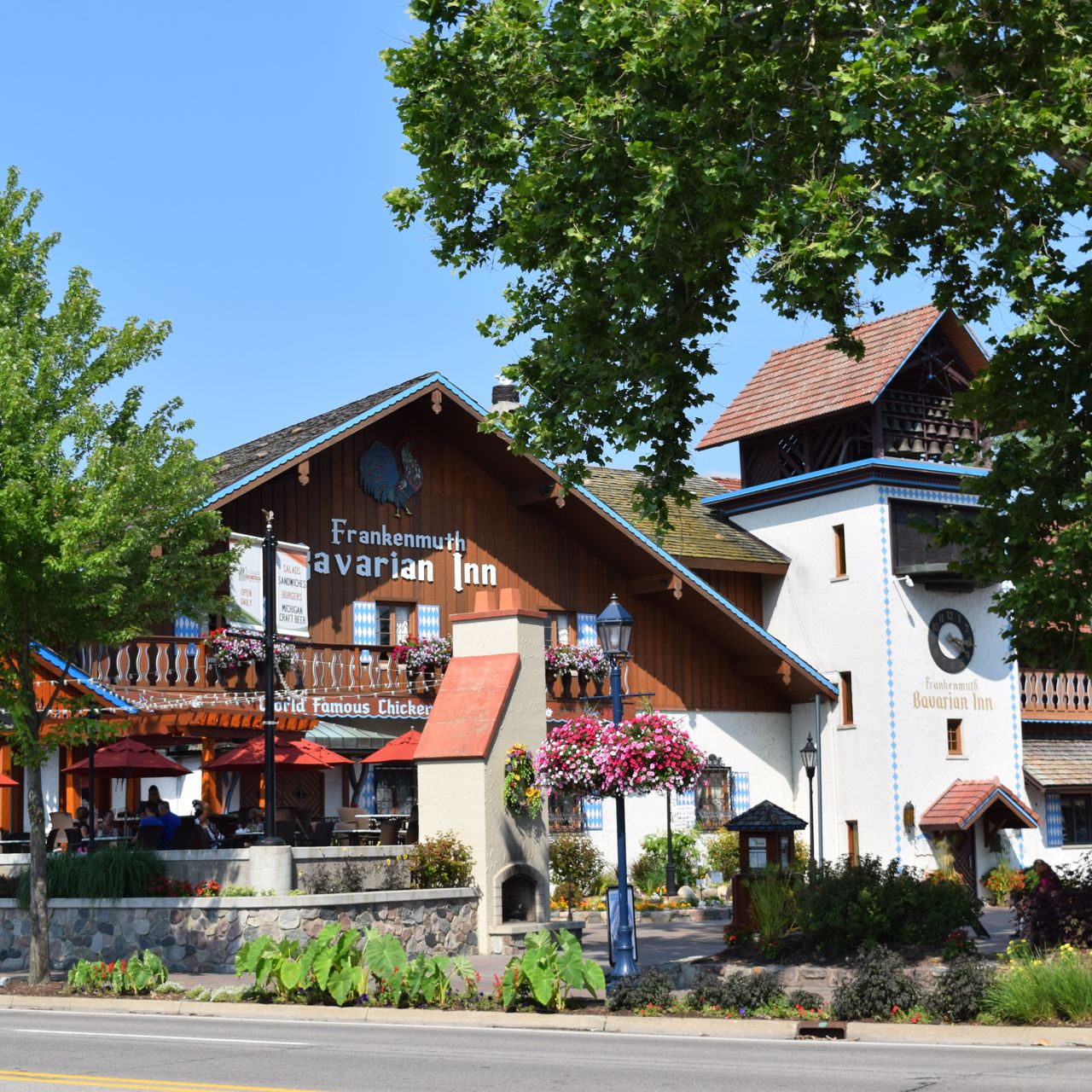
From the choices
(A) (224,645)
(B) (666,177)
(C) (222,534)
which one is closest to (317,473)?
(A) (224,645)

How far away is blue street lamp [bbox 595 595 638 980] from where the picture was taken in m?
18.2

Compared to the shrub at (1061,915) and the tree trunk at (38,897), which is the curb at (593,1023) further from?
the shrub at (1061,915)

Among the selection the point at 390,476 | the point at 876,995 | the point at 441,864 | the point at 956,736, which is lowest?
the point at 876,995

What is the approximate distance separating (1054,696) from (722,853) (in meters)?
10.7

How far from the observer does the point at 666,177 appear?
49.9 ft

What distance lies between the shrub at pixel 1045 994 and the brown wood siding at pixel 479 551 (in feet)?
61.4

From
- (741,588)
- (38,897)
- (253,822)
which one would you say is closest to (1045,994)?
(38,897)

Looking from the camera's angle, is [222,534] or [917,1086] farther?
[222,534]

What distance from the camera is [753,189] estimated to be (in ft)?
52.1

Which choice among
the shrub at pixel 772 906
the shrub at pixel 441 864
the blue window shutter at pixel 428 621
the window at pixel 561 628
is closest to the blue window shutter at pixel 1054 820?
the window at pixel 561 628

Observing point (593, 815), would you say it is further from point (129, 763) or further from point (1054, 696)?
point (1054, 696)

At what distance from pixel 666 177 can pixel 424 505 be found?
18.6m

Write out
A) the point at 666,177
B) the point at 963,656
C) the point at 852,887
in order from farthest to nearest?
the point at 963,656
the point at 852,887
the point at 666,177

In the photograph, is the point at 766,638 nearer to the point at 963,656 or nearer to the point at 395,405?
the point at 963,656
